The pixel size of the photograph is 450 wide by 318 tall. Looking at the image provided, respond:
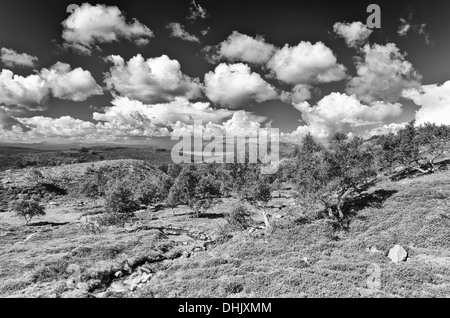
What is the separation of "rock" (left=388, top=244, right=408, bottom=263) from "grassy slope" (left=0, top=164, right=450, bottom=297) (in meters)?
0.71

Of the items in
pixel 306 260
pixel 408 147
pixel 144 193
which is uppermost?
pixel 408 147

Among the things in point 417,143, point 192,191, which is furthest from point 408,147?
point 192,191

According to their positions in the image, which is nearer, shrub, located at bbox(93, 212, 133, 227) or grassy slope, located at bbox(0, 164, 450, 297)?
grassy slope, located at bbox(0, 164, 450, 297)

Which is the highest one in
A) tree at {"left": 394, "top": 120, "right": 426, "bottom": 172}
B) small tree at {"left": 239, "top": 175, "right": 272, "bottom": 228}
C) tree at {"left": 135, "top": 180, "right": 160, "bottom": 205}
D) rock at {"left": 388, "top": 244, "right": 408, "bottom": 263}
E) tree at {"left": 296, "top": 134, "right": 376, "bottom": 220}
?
tree at {"left": 394, "top": 120, "right": 426, "bottom": 172}

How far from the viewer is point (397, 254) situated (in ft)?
74.1

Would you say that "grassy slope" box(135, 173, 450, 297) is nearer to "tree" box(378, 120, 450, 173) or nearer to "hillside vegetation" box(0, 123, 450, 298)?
"hillside vegetation" box(0, 123, 450, 298)

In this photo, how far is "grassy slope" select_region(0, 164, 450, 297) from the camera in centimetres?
1883

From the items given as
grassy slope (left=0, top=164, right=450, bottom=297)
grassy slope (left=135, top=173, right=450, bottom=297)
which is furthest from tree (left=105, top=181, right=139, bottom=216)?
grassy slope (left=135, top=173, right=450, bottom=297)

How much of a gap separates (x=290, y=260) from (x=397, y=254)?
33.7 feet

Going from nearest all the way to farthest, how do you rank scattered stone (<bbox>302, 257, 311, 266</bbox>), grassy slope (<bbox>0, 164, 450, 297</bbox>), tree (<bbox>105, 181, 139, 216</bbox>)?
grassy slope (<bbox>0, 164, 450, 297</bbox>) < scattered stone (<bbox>302, 257, 311, 266</bbox>) < tree (<bbox>105, 181, 139, 216</bbox>)

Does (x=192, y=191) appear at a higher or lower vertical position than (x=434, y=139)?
lower

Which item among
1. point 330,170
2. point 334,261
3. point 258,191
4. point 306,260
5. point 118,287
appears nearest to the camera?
point 334,261

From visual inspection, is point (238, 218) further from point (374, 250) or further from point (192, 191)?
point (192, 191)

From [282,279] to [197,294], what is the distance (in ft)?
24.3
